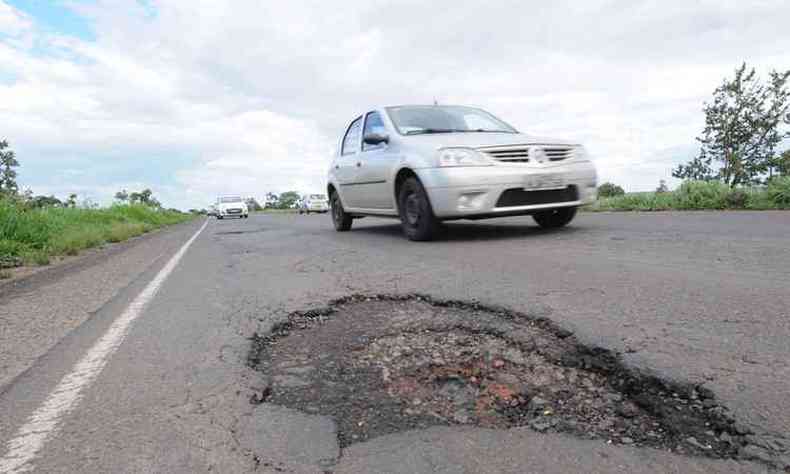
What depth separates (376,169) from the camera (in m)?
6.47

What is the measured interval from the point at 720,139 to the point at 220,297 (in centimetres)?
2046

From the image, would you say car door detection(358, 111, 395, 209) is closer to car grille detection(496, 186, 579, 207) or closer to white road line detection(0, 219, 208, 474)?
car grille detection(496, 186, 579, 207)

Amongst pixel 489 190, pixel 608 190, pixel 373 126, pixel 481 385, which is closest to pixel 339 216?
pixel 373 126

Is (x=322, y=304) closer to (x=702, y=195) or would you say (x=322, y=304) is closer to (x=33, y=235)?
(x=33, y=235)

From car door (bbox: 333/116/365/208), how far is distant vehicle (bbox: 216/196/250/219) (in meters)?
26.6

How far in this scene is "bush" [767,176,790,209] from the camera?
8297 mm

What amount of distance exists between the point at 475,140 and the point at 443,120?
1.08 m

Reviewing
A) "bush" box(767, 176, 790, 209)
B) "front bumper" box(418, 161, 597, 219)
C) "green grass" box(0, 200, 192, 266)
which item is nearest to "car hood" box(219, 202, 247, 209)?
"green grass" box(0, 200, 192, 266)

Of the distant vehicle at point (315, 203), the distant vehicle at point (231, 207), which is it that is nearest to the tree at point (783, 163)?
the distant vehicle at point (315, 203)

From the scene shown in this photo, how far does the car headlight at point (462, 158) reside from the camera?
523 centimetres

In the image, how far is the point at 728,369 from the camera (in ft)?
6.15

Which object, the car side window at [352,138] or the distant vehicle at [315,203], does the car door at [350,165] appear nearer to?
the car side window at [352,138]

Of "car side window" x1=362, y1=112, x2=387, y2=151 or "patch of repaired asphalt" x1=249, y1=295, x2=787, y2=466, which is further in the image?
"car side window" x1=362, y1=112, x2=387, y2=151

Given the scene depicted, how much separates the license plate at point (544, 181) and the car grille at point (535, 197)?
59mm
